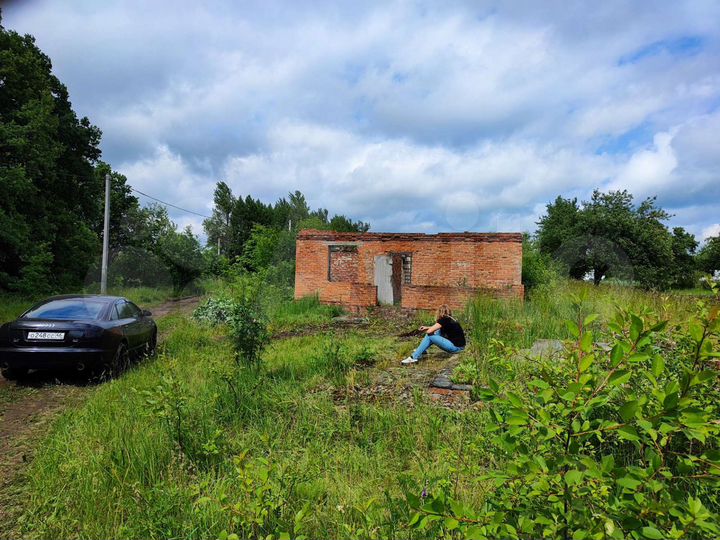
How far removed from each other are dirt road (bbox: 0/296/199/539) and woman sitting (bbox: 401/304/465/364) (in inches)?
199

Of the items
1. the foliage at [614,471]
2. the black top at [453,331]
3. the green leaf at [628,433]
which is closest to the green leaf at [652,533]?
the foliage at [614,471]

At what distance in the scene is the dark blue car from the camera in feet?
20.0

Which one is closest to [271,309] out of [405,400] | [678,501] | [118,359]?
[118,359]

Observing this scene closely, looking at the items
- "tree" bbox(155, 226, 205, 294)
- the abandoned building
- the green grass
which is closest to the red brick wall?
the abandoned building

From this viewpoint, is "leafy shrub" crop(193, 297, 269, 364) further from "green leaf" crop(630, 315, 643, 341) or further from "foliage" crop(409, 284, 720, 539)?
"green leaf" crop(630, 315, 643, 341)

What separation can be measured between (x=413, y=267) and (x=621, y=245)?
896 inches

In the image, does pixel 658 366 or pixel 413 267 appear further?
pixel 413 267

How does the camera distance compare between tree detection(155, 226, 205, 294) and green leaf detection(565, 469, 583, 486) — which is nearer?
green leaf detection(565, 469, 583, 486)

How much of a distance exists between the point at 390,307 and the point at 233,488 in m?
12.4

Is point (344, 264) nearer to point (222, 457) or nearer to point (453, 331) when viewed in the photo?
point (453, 331)

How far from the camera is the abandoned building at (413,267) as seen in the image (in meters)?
14.5

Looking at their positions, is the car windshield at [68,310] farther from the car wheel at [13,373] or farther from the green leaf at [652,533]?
the green leaf at [652,533]

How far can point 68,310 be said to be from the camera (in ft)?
22.1

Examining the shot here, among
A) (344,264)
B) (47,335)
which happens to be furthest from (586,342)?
(344,264)
